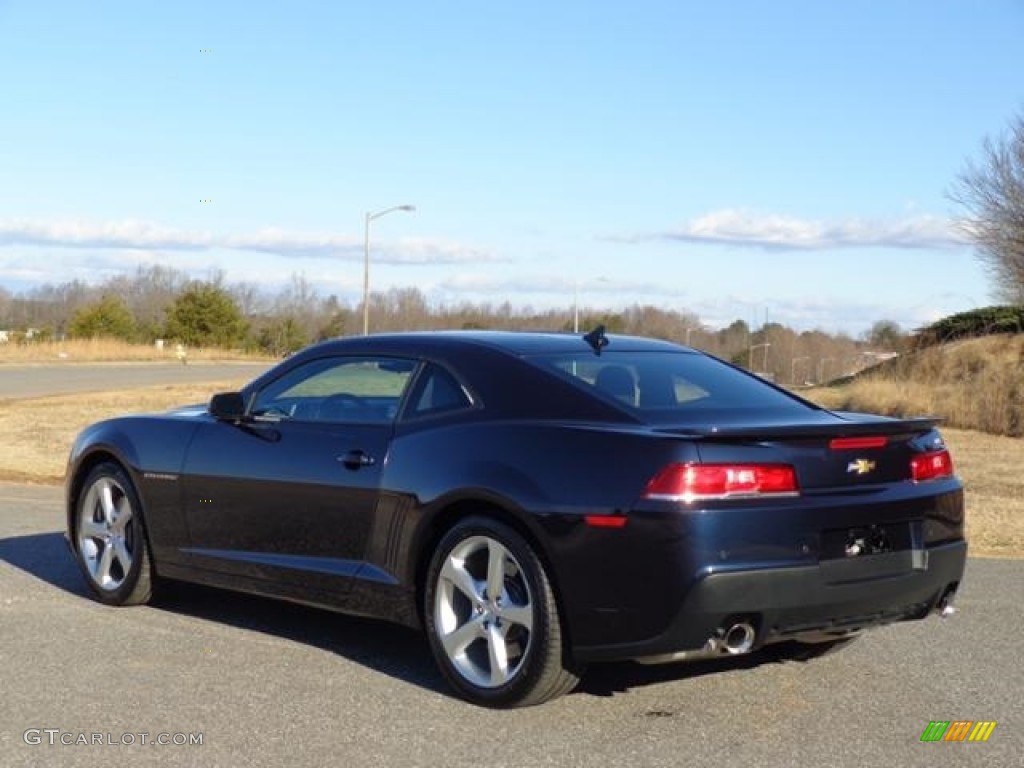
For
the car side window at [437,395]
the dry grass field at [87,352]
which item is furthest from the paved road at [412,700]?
the dry grass field at [87,352]

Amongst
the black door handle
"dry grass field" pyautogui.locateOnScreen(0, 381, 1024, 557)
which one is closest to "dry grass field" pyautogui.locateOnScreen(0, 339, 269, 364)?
"dry grass field" pyautogui.locateOnScreen(0, 381, 1024, 557)

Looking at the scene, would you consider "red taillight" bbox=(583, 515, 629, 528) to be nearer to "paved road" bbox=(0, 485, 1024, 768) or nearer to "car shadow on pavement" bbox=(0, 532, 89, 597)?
"paved road" bbox=(0, 485, 1024, 768)

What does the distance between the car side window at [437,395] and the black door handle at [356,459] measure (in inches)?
10.2

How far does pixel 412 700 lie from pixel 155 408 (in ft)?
70.1

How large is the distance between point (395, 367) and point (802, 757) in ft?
8.23

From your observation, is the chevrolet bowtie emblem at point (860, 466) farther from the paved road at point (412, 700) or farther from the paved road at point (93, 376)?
the paved road at point (93, 376)

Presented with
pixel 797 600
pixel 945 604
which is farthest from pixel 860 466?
pixel 945 604

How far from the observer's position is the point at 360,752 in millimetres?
4680

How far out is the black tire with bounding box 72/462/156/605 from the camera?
23.1ft

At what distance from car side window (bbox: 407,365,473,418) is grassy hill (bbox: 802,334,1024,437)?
1521 cm

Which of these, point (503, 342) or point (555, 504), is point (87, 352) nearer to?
point (503, 342)

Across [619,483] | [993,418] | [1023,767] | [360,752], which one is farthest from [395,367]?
[993,418]

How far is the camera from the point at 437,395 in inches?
231

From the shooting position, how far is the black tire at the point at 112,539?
23.1 ft
